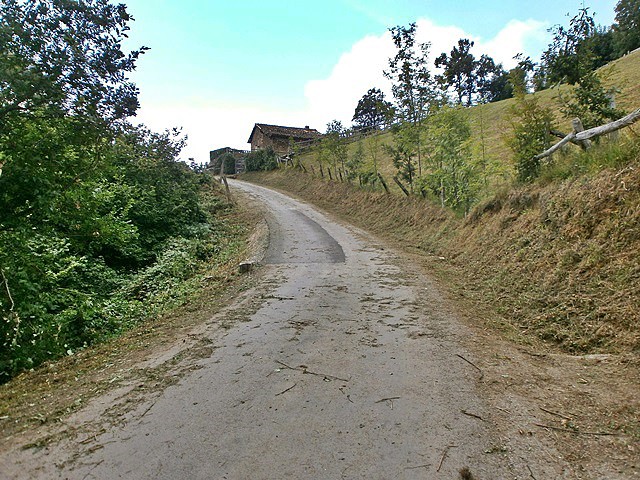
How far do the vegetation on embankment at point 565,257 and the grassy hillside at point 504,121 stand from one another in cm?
109

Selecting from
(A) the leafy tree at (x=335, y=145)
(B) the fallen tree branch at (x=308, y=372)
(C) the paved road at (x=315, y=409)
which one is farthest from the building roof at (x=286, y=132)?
(B) the fallen tree branch at (x=308, y=372)

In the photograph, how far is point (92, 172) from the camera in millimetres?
5977

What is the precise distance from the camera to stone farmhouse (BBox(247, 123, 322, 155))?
45.0 m

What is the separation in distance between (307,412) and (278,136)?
1769 inches

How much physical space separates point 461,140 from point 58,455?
476 inches

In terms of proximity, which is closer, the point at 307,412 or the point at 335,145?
the point at 307,412

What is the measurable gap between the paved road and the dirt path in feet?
0.04

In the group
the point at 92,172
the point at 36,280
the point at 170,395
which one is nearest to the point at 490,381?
the point at 170,395

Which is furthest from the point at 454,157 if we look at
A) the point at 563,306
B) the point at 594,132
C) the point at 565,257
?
the point at 563,306

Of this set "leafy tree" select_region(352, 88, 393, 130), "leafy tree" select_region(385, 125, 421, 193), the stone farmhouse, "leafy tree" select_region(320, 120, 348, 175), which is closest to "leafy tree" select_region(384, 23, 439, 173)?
"leafy tree" select_region(385, 125, 421, 193)

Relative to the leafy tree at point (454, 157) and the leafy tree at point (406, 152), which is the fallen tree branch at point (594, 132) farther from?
the leafy tree at point (406, 152)

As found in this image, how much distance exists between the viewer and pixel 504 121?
53.6 feet

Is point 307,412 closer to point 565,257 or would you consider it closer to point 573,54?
point 565,257

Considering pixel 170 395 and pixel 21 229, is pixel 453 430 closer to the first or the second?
pixel 170 395
